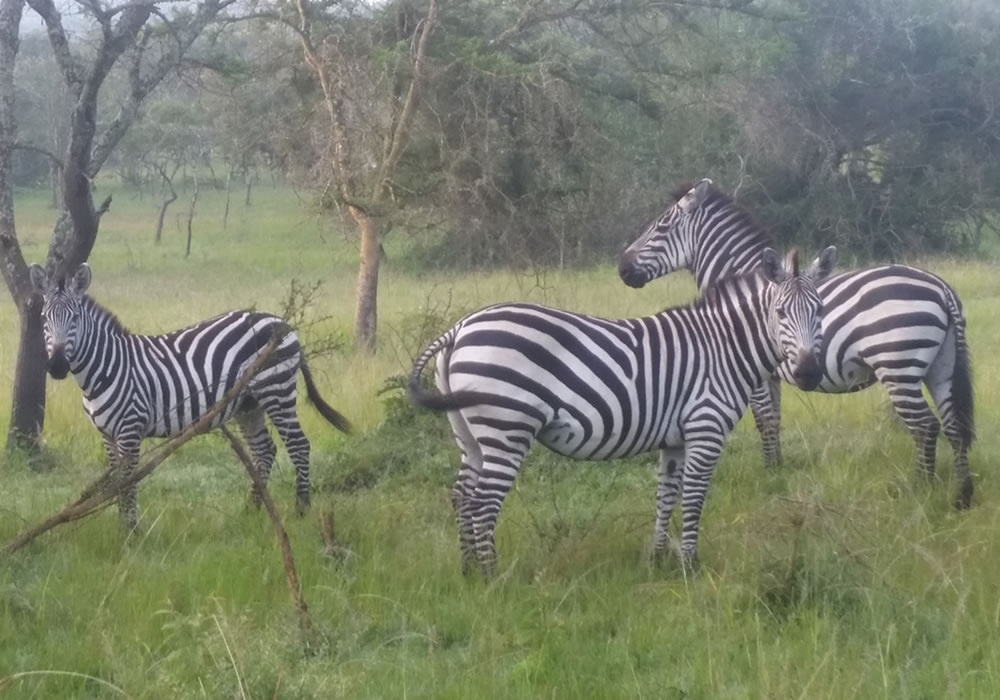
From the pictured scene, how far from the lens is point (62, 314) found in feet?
19.2

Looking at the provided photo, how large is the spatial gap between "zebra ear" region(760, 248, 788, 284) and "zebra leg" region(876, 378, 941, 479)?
164cm

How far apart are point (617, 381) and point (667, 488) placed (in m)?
0.71

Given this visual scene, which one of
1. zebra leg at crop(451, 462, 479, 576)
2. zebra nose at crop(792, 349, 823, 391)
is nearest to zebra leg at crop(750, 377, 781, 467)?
zebra nose at crop(792, 349, 823, 391)

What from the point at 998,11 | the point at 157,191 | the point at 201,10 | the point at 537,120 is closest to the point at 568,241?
the point at 537,120

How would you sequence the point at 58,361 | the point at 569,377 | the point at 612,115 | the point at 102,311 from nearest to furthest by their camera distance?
the point at 569,377
the point at 58,361
the point at 102,311
the point at 612,115

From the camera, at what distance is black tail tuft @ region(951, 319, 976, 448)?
6.66m

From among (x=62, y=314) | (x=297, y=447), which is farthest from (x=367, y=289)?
(x=62, y=314)

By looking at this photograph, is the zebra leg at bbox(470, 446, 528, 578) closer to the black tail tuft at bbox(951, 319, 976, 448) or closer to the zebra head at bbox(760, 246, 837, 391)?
the zebra head at bbox(760, 246, 837, 391)

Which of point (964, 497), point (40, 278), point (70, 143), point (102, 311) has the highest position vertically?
point (70, 143)

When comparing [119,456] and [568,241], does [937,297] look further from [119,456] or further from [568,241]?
[568,241]

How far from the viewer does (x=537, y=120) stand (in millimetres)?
13219

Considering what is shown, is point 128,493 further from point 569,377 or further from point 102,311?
point 569,377

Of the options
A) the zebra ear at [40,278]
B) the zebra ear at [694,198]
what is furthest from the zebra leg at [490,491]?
the zebra ear at [694,198]

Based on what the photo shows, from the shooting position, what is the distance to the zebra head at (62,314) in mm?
5781
